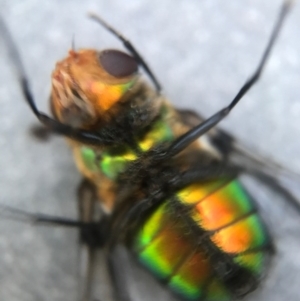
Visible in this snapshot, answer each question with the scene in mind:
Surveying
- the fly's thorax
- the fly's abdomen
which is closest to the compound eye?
the fly's thorax

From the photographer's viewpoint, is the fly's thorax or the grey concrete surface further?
the grey concrete surface

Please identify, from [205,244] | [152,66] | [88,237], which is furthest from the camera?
[152,66]

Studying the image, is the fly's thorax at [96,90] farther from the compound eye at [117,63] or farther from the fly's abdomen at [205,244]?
the fly's abdomen at [205,244]

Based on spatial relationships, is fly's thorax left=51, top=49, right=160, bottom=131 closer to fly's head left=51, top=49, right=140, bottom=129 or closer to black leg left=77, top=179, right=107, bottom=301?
fly's head left=51, top=49, right=140, bottom=129

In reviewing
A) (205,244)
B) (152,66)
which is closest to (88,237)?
(205,244)

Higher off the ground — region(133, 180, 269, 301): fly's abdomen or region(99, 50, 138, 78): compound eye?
region(99, 50, 138, 78): compound eye

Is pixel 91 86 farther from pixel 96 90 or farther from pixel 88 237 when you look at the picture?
pixel 88 237

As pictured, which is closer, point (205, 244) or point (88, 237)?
point (205, 244)

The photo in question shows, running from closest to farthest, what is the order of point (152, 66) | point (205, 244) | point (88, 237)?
1. point (205, 244)
2. point (88, 237)
3. point (152, 66)
